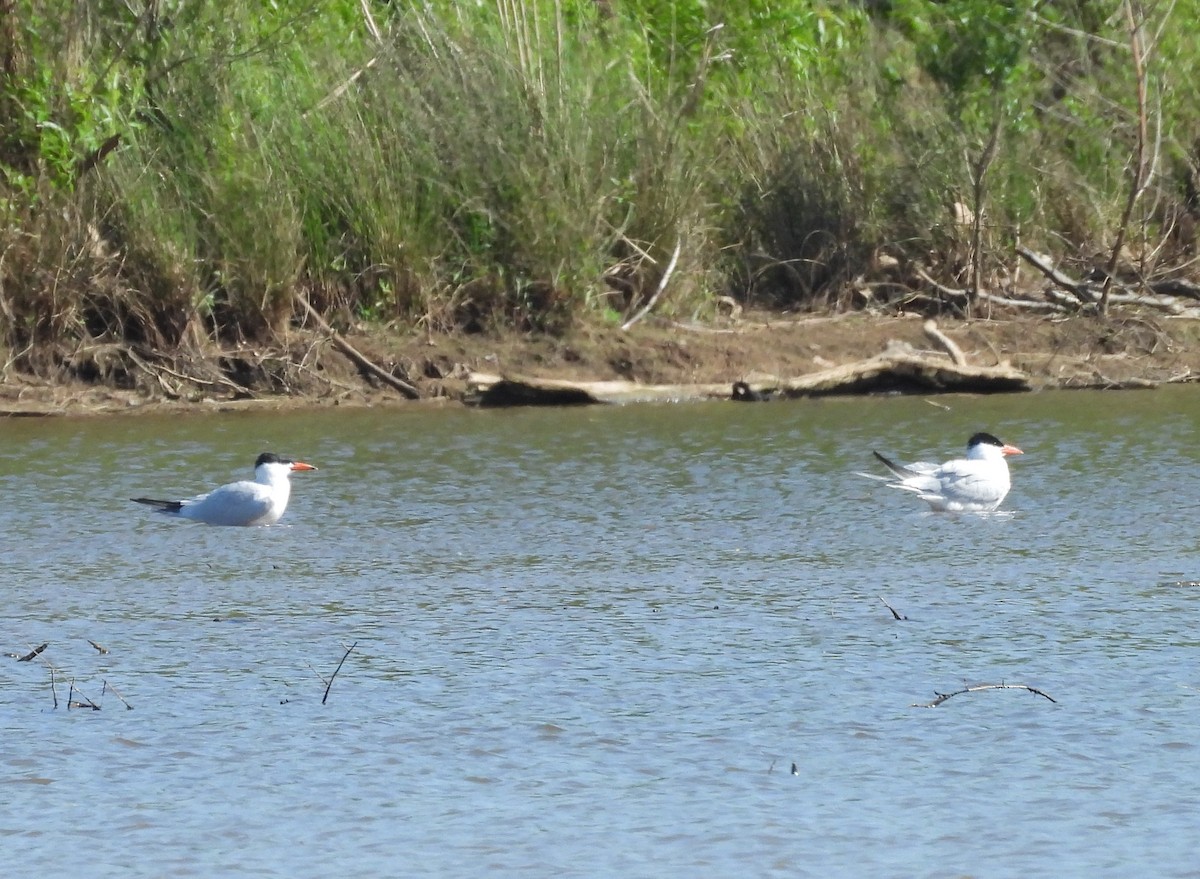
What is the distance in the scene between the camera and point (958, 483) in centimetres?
976

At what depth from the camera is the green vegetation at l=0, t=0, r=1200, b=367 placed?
14.1m

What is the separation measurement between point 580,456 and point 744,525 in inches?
89.3

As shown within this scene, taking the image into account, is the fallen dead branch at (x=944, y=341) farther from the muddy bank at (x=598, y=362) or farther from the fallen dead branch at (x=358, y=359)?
the fallen dead branch at (x=358, y=359)

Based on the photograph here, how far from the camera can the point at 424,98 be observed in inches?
592

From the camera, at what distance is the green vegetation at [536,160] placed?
14055mm

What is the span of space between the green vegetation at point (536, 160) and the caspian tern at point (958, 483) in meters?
5.29

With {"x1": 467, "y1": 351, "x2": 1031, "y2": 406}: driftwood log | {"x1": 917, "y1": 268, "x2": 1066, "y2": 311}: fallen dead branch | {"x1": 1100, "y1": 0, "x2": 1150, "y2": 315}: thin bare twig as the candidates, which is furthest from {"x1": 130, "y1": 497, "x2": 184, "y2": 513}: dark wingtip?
{"x1": 1100, "y1": 0, "x2": 1150, "y2": 315}: thin bare twig

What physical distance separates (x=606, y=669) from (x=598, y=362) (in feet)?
26.2

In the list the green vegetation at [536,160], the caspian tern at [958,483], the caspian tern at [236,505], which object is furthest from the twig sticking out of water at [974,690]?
the green vegetation at [536,160]

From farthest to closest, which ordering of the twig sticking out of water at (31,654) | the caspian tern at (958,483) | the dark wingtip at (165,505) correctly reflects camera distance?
the caspian tern at (958,483), the dark wingtip at (165,505), the twig sticking out of water at (31,654)

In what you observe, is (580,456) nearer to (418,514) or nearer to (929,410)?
(418,514)

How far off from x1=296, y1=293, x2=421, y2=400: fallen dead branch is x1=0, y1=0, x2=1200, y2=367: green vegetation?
0.64 ft

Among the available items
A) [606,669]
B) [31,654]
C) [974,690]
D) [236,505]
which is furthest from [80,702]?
[236,505]

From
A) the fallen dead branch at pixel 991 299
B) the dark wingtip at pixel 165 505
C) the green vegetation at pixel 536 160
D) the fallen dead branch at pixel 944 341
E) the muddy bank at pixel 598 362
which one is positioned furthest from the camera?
the fallen dead branch at pixel 991 299
